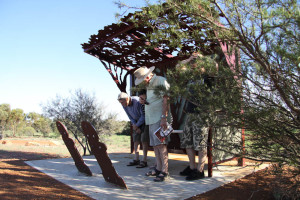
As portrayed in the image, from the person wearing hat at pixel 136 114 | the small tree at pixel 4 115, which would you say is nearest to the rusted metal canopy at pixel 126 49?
the person wearing hat at pixel 136 114

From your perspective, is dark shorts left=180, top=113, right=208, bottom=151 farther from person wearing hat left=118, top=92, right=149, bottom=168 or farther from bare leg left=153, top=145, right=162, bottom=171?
person wearing hat left=118, top=92, right=149, bottom=168

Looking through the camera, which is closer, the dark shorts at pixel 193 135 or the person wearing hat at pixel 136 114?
the dark shorts at pixel 193 135

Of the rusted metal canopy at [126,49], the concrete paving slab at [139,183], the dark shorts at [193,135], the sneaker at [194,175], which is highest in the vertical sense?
the rusted metal canopy at [126,49]

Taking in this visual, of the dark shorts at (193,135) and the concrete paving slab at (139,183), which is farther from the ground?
the dark shorts at (193,135)

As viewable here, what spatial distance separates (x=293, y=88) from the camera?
238 centimetres

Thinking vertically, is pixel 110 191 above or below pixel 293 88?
below

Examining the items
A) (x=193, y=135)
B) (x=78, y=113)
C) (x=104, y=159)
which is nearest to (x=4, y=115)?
(x=78, y=113)

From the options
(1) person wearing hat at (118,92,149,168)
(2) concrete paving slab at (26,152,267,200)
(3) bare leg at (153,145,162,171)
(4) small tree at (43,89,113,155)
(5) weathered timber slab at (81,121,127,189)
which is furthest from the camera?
(4) small tree at (43,89,113,155)

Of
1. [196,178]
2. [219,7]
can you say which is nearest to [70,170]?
[196,178]

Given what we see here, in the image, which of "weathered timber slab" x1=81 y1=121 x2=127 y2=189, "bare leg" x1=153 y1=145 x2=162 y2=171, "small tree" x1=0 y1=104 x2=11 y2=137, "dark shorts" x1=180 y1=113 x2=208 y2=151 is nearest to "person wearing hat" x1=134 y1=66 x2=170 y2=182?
"bare leg" x1=153 y1=145 x2=162 y2=171

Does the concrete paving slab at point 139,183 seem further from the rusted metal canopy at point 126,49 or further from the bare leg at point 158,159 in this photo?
the rusted metal canopy at point 126,49

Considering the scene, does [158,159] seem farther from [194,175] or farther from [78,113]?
[78,113]

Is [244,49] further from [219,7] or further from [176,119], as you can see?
[176,119]

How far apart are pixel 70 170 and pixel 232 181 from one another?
304 cm
